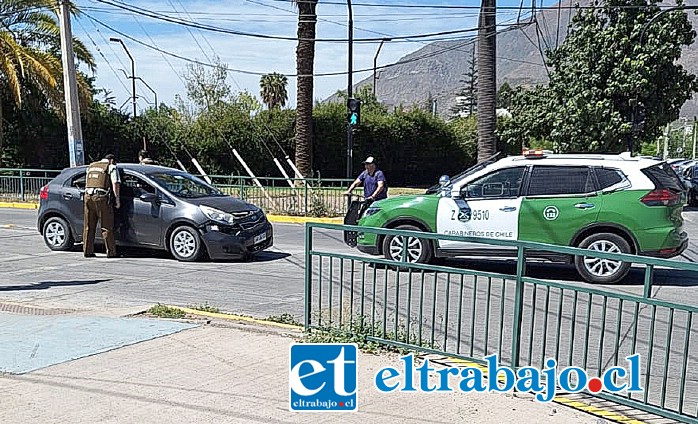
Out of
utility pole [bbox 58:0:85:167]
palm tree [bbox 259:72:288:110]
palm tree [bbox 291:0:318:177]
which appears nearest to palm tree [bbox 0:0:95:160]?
utility pole [bbox 58:0:85:167]

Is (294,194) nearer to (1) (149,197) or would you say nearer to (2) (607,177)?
(1) (149,197)

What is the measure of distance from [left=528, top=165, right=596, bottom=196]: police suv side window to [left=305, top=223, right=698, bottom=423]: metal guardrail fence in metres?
3.48

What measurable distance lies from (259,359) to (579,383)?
247cm

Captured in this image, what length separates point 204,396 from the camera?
523 centimetres

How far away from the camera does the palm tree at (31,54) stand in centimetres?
2616

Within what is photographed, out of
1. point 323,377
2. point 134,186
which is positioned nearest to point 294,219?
point 134,186

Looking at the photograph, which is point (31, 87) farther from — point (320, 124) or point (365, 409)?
point (365, 409)

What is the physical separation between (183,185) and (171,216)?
898mm

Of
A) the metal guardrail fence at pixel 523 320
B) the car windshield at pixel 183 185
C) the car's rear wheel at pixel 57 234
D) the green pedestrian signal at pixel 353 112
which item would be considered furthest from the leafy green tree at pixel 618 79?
the metal guardrail fence at pixel 523 320

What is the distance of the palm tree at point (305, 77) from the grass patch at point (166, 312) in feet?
59.9

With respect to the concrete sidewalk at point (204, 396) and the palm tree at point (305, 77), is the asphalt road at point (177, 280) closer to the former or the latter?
the concrete sidewalk at point (204, 396)

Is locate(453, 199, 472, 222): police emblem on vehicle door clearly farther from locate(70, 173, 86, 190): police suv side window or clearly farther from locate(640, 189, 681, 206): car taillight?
locate(70, 173, 86, 190): police suv side window

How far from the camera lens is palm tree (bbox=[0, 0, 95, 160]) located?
2616 cm

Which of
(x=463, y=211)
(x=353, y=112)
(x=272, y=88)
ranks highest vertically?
(x=272, y=88)
